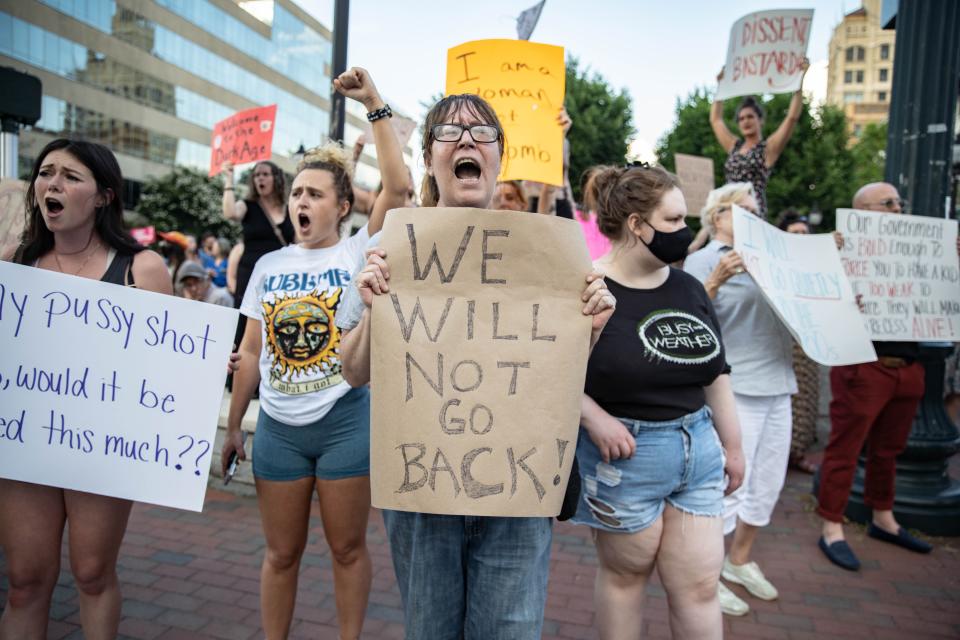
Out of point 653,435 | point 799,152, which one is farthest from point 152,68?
point 653,435

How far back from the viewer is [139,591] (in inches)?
128

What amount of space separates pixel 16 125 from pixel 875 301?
5152 millimetres

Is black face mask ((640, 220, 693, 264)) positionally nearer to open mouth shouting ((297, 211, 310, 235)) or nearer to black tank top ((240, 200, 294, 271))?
open mouth shouting ((297, 211, 310, 235))

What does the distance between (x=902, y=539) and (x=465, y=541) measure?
3.54 metres

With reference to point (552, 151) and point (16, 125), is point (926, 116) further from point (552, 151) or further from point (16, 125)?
point (16, 125)

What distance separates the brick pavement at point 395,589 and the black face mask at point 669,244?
1.79 metres

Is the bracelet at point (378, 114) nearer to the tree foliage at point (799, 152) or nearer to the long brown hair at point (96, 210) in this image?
the long brown hair at point (96, 210)

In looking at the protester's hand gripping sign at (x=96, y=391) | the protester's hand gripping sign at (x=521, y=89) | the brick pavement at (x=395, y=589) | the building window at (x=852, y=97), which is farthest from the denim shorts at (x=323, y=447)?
the building window at (x=852, y=97)

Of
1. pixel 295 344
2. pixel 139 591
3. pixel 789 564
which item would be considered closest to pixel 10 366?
pixel 295 344

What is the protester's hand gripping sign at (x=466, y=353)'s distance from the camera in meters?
1.58

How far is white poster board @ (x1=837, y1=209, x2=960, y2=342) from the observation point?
3604mm

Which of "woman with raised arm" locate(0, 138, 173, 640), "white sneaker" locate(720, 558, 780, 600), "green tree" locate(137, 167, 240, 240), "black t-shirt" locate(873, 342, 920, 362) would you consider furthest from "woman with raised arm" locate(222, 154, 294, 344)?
"green tree" locate(137, 167, 240, 240)

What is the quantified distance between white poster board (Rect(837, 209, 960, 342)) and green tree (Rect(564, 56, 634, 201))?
1817cm

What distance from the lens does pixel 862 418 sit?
370 centimetres
